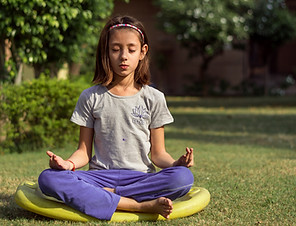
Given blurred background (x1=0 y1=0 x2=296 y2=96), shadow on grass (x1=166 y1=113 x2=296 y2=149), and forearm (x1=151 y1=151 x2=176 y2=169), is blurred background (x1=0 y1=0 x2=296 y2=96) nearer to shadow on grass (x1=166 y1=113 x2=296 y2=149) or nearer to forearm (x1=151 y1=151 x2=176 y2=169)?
shadow on grass (x1=166 y1=113 x2=296 y2=149)

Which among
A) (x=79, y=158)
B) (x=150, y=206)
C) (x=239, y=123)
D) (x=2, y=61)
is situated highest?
(x=2, y=61)

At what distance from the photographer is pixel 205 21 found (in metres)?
15.8

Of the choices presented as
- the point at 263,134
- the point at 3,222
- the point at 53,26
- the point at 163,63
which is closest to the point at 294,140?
the point at 263,134

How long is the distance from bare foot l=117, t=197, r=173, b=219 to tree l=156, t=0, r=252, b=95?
12952 millimetres

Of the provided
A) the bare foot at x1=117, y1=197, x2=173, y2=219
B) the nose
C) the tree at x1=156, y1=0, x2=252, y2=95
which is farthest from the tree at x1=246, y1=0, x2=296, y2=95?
the bare foot at x1=117, y1=197, x2=173, y2=219

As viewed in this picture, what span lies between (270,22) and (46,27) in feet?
38.9

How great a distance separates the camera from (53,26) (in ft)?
21.1

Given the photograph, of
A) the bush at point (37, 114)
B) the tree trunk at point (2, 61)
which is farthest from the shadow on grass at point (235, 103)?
the tree trunk at point (2, 61)

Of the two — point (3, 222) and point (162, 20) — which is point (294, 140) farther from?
point (162, 20)

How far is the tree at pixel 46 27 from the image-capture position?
608 centimetres

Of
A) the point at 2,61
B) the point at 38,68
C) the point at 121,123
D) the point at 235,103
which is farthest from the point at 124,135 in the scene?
the point at 235,103

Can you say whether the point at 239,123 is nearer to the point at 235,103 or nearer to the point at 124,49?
the point at 235,103

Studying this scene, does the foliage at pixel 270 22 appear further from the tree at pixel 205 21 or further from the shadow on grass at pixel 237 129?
the shadow on grass at pixel 237 129

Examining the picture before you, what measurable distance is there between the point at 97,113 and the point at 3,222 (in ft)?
3.20
